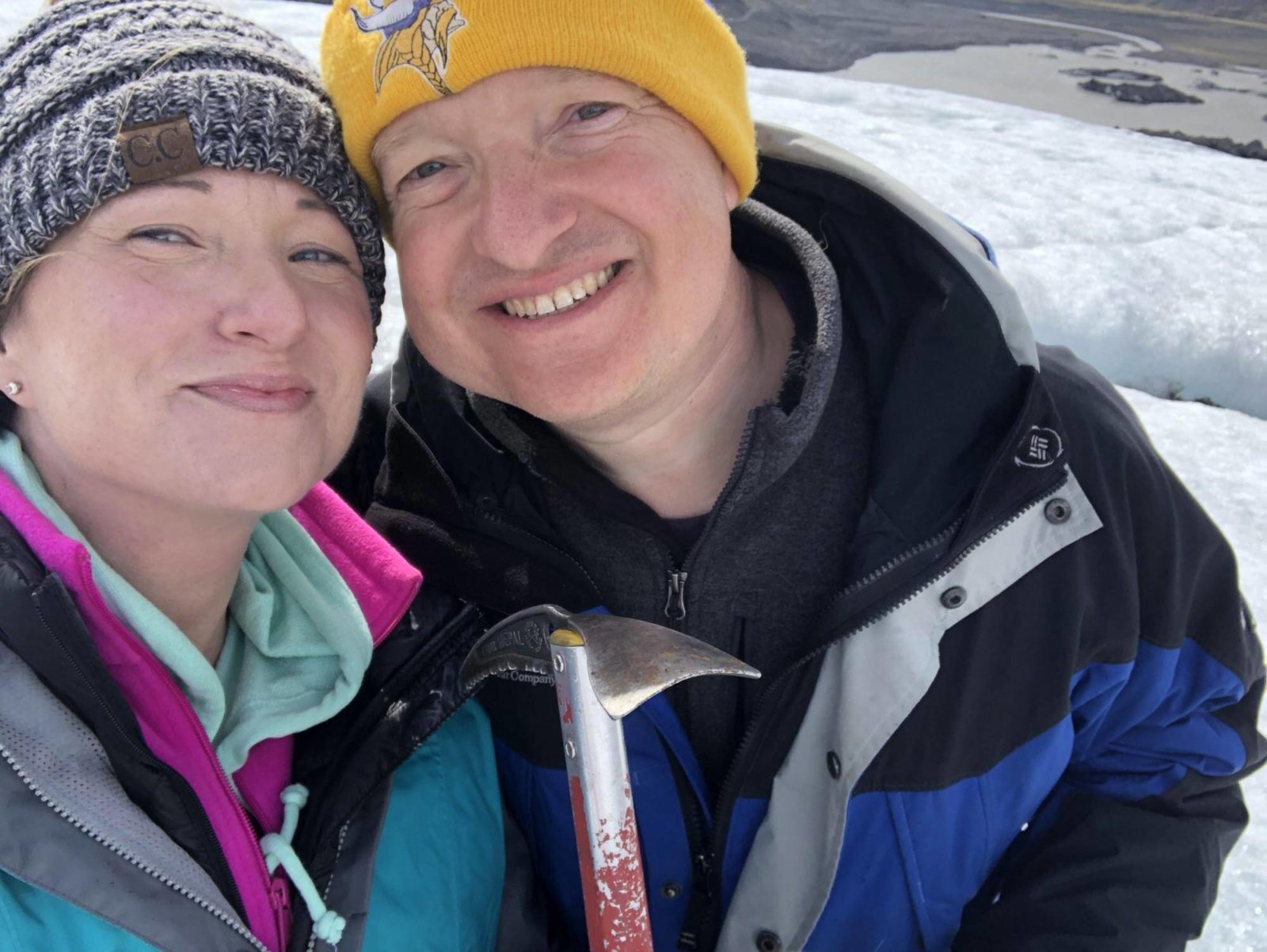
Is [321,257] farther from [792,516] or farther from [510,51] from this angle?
[792,516]

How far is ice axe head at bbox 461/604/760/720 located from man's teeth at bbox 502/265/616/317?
19.4 inches

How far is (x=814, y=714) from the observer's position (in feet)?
5.26

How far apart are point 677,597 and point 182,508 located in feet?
2.68

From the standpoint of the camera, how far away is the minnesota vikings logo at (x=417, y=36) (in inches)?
57.6

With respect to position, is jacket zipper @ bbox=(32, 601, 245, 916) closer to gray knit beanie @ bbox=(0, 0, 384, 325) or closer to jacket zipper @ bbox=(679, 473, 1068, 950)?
gray knit beanie @ bbox=(0, 0, 384, 325)

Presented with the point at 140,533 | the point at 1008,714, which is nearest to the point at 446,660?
the point at 140,533

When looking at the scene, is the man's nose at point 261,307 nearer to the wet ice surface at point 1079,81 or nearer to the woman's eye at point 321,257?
the woman's eye at point 321,257

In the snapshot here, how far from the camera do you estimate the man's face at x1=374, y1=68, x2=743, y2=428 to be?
1.53 m

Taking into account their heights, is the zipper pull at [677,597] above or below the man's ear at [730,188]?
below

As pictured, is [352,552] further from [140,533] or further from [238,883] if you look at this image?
[238,883]

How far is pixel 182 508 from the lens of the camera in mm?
1404

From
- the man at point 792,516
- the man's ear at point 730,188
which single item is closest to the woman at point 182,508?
the man at point 792,516

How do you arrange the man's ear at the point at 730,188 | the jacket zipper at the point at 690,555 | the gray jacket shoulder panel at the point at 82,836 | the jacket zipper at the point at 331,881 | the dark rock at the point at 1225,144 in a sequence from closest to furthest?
the gray jacket shoulder panel at the point at 82,836, the jacket zipper at the point at 331,881, the jacket zipper at the point at 690,555, the man's ear at the point at 730,188, the dark rock at the point at 1225,144

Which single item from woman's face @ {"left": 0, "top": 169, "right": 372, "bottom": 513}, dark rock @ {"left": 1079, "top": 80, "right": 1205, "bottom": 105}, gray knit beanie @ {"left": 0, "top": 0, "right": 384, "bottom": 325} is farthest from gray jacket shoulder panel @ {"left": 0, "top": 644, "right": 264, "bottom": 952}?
dark rock @ {"left": 1079, "top": 80, "right": 1205, "bottom": 105}
